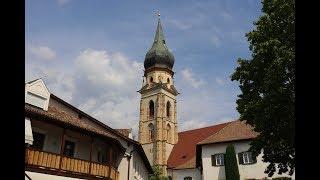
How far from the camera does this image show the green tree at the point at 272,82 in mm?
17484

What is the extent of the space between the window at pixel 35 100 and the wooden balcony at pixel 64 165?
4.58 metres

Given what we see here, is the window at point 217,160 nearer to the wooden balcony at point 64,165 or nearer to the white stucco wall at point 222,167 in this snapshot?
the white stucco wall at point 222,167

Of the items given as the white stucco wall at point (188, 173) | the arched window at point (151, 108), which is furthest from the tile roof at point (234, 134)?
the arched window at point (151, 108)

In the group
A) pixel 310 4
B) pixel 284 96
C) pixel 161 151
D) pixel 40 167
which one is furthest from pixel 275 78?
pixel 161 151

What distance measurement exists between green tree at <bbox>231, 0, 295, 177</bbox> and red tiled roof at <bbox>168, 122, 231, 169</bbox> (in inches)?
1747

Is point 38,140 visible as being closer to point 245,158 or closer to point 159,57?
point 245,158

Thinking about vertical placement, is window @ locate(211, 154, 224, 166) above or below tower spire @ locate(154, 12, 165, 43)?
below

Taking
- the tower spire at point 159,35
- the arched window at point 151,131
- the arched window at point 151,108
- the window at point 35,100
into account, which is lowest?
the window at point 35,100

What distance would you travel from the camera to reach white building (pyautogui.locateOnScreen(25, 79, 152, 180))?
18656 mm

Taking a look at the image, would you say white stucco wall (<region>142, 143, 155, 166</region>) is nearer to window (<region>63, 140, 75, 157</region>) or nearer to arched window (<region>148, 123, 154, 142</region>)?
arched window (<region>148, 123, 154, 142</region>)

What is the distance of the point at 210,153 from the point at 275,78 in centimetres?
2602

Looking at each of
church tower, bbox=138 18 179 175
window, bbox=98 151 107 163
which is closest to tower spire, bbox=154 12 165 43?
church tower, bbox=138 18 179 175
